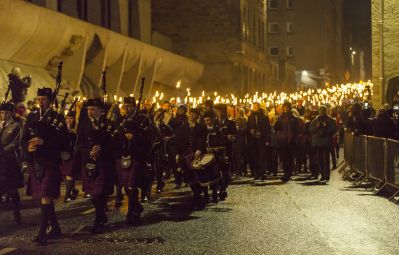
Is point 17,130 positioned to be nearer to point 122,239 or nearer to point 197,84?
point 122,239

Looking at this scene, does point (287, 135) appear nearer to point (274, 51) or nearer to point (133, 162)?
point (133, 162)

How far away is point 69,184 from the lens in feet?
48.2

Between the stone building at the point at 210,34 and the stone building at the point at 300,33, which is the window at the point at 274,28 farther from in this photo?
the stone building at the point at 210,34

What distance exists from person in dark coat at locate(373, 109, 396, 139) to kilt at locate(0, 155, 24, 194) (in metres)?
9.36

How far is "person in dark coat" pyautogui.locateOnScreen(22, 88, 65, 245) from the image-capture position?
10438 millimetres

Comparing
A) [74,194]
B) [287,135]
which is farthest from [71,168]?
[287,135]

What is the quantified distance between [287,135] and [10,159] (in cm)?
916

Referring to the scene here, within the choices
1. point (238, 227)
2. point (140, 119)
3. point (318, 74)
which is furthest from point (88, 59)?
point (318, 74)

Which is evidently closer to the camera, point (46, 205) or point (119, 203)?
point (46, 205)

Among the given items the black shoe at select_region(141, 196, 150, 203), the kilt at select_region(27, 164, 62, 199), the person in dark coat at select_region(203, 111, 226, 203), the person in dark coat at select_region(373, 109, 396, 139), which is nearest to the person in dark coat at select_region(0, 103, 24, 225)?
the kilt at select_region(27, 164, 62, 199)

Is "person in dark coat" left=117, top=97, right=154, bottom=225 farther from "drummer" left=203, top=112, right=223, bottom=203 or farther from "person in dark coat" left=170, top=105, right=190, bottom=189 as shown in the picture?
"person in dark coat" left=170, top=105, right=190, bottom=189

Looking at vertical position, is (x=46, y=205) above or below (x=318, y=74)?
below

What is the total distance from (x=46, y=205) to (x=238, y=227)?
2.83 metres

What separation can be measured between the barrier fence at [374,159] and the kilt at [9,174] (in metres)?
7.04
